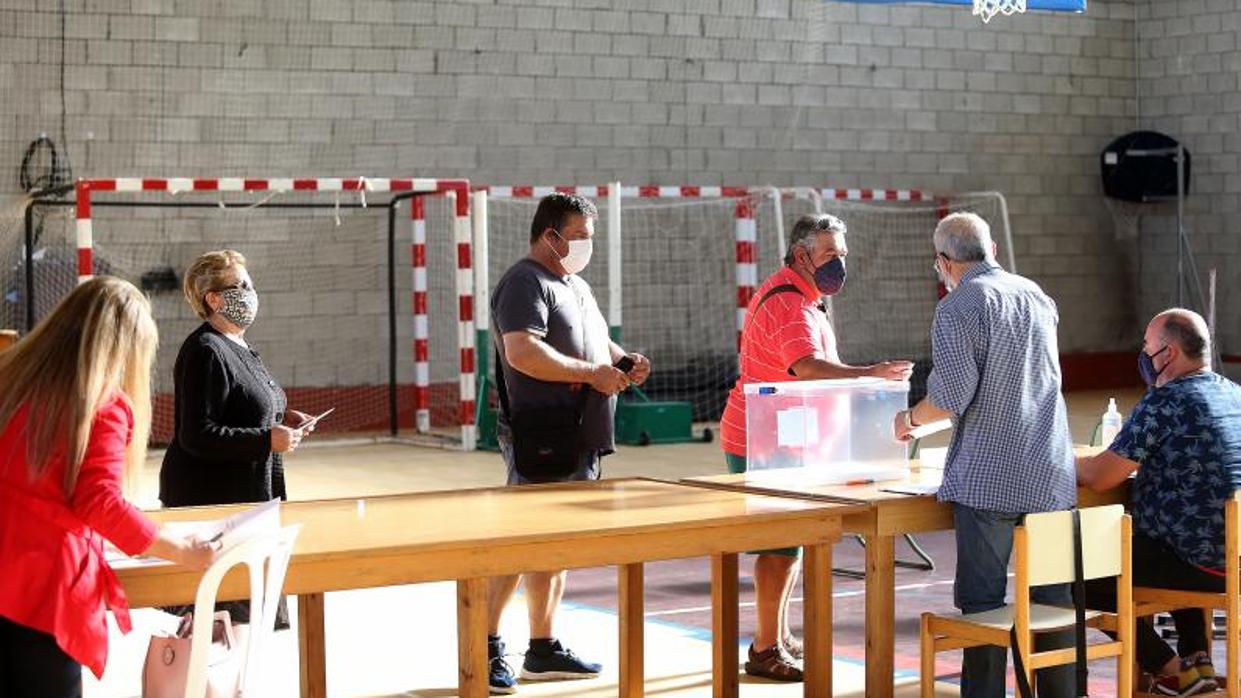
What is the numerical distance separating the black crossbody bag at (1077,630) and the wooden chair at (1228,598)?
46cm

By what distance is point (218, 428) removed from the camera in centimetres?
468

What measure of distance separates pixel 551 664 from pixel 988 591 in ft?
5.01

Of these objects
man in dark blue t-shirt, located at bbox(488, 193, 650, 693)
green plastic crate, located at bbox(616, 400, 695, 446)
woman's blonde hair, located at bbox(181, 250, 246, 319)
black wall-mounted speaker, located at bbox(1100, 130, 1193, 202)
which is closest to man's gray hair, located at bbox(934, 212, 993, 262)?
man in dark blue t-shirt, located at bbox(488, 193, 650, 693)

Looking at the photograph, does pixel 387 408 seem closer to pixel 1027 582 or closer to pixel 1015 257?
pixel 1015 257

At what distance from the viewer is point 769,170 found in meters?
15.6

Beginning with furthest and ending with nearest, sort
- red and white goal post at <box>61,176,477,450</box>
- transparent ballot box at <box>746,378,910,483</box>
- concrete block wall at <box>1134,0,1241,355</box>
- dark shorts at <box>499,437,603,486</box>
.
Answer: concrete block wall at <box>1134,0,1241,355</box> → red and white goal post at <box>61,176,477,450</box> → dark shorts at <box>499,437,603,486</box> → transparent ballot box at <box>746,378,910,483</box>

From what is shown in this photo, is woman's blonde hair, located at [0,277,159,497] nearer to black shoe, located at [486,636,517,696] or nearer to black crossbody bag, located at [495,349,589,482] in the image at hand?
black crossbody bag, located at [495,349,589,482]

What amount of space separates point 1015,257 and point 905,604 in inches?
415

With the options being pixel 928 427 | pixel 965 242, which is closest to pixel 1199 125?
pixel 928 427

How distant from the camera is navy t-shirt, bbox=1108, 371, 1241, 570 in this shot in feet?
16.2

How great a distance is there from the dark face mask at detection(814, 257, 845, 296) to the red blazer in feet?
9.18

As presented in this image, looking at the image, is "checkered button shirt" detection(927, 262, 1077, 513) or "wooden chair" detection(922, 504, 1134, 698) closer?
"wooden chair" detection(922, 504, 1134, 698)

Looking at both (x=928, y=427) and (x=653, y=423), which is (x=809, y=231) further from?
(x=653, y=423)

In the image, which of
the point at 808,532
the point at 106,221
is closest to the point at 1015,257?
the point at 106,221
